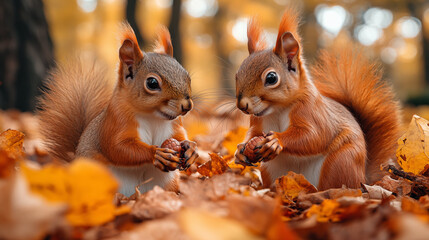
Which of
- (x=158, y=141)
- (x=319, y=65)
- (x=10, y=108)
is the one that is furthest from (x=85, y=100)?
(x=10, y=108)

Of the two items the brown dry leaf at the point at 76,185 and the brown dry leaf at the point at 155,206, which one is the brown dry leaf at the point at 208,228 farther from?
the brown dry leaf at the point at 155,206

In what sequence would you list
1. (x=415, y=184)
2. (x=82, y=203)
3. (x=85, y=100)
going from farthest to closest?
1. (x=85, y=100)
2. (x=415, y=184)
3. (x=82, y=203)

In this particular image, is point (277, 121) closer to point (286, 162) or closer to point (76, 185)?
point (286, 162)

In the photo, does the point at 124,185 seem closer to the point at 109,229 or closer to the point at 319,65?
the point at 109,229

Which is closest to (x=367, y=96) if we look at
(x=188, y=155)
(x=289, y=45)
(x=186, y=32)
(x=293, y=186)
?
(x=289, y=45)

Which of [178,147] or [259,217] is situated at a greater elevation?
[259,217]

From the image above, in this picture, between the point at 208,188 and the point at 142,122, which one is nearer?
the point at 208,188

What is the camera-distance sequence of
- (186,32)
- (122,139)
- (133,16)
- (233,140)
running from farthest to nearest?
(186,32) → (133,16) → (233,140) → (122,139)
